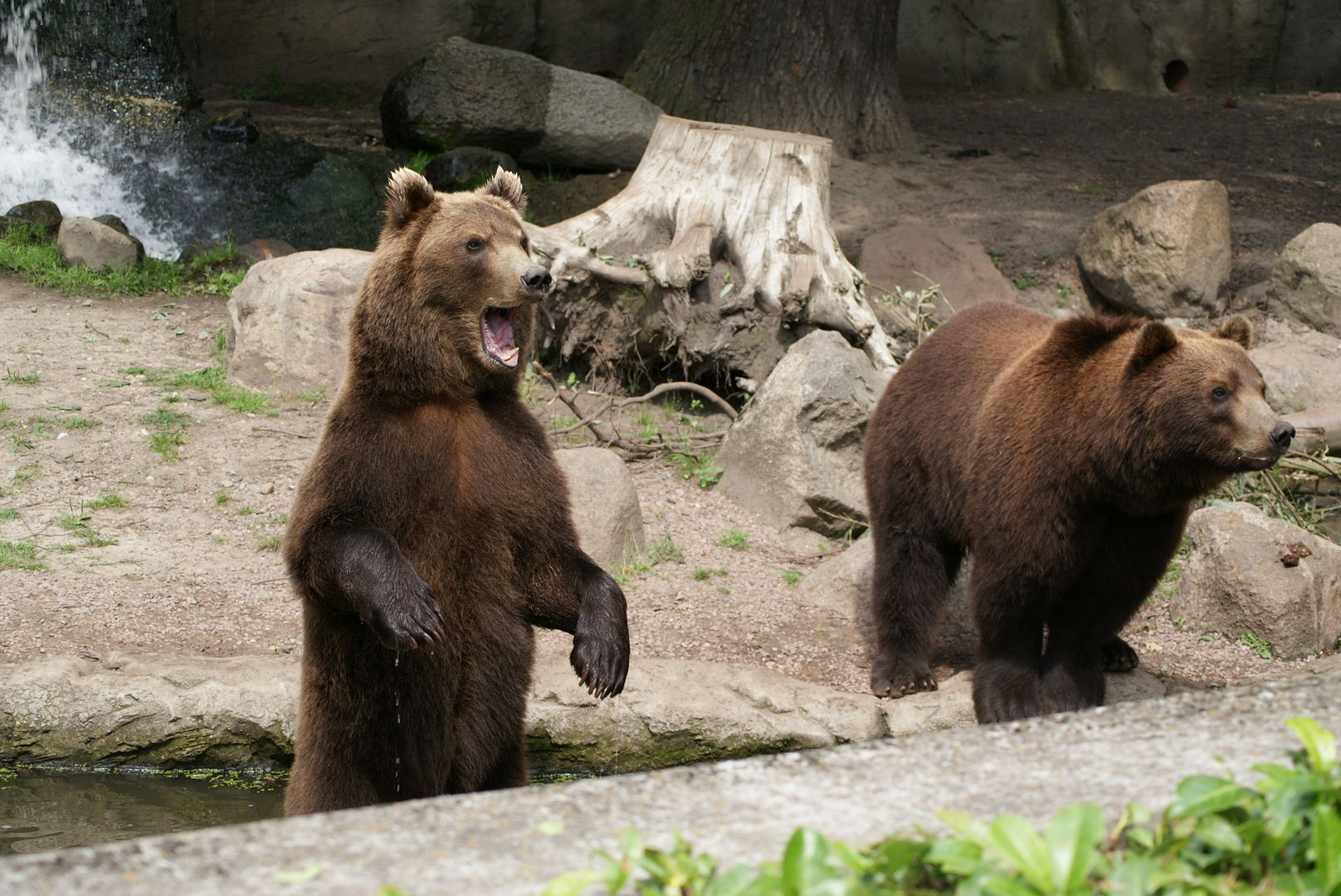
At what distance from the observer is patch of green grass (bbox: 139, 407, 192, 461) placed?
7.39 metres

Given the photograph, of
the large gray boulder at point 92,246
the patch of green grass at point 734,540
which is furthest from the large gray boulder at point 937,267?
the large gray boulder at point 92,246

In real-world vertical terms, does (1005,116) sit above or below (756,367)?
above

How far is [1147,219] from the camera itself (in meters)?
9.64

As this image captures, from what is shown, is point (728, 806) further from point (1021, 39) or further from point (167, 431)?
point (1021, 39)

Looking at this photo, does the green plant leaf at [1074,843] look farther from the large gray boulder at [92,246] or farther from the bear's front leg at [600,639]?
the large gray boulder at [92,246]

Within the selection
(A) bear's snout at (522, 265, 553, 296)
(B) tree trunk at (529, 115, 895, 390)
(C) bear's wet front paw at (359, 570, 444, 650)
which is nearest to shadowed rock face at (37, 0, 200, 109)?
(B) tree trunk at (529, 115, 895, 390)

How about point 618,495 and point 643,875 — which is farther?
point 618,495

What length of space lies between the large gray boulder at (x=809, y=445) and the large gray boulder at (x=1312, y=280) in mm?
4120

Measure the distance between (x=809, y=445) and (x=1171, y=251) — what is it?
163 inches

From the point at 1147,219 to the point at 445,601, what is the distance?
7945mm

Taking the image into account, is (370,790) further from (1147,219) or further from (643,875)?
(1147,219)

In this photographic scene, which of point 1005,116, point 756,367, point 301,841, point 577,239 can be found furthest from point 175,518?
point 1005,116

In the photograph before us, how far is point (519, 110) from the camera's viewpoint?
1216 centimetres

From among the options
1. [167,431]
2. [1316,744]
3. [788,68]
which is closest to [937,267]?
[788,68]
